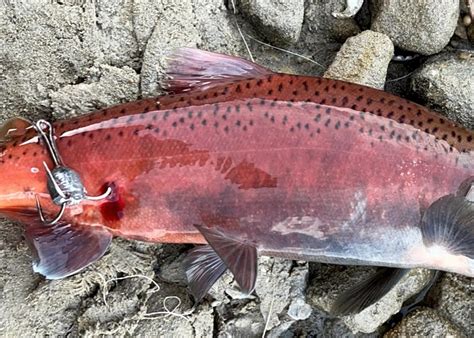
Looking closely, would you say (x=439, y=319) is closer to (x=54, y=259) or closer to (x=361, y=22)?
(x=361, y=22)

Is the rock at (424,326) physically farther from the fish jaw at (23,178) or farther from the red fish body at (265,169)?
the fish jaw at (23,178)

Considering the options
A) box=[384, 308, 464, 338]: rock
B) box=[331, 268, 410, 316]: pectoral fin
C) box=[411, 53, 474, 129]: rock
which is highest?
box=[411, 53, 474, 129]: rock

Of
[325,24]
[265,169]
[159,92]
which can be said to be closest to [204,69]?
[159,92]

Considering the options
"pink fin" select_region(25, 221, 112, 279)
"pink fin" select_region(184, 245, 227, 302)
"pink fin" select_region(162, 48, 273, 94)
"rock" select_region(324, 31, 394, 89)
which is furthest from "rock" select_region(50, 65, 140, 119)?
"rock" select_region(324, 31, 394, 89)

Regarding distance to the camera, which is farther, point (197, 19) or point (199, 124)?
point (197, 19)

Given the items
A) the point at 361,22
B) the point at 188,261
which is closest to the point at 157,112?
the point at 188,261

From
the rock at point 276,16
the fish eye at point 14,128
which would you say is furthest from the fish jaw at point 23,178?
the rock at point 276,16

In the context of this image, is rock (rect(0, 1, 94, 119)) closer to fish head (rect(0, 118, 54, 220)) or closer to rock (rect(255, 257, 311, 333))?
fish head (rect(0, 118, 54, 220))
